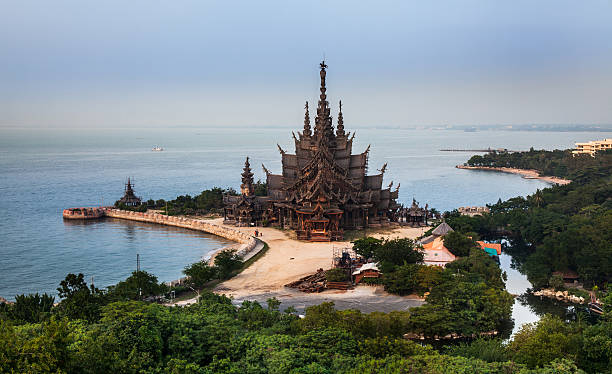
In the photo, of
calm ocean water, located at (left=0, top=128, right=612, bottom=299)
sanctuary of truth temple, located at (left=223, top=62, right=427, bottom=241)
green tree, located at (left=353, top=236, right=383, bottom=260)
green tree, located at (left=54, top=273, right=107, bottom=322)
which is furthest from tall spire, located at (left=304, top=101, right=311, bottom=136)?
green tree, located at (left=54, top=273, right=107, bottom=322)

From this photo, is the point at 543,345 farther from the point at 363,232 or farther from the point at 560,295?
the point at 363,232

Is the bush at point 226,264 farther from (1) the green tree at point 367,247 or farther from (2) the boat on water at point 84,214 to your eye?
(2) the boat on water at point 84,214

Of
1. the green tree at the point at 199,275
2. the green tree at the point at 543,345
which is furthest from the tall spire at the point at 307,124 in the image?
the green tree at the point at 543,345

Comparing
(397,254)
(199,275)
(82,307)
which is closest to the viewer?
(82,307)

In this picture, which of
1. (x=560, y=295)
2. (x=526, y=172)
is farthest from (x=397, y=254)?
(x=526, y=172)

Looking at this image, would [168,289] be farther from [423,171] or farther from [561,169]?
[423,171]

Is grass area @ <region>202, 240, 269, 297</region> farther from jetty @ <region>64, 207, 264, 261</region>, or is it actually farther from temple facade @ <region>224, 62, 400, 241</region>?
temple facade @ <region>224, 62, 400, 241</region>
